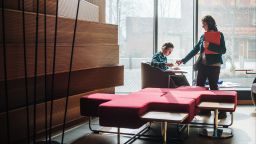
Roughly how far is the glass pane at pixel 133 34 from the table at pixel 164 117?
13.3 feet

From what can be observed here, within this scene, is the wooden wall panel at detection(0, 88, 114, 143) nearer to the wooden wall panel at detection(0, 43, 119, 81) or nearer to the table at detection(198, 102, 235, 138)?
the wooden wall panel at detection(0, 43, 119, 81)

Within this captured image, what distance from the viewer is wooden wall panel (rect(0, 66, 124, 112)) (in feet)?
13.9

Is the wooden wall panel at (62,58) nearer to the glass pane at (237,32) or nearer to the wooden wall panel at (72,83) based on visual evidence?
the wooden wall panel at (72,83)

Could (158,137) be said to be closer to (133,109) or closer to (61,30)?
(133,109)

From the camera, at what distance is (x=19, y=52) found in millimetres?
4055

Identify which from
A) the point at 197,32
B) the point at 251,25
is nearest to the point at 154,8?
the point at 197,32

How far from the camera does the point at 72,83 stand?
5.53 m

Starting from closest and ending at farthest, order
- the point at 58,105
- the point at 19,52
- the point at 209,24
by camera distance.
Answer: the point at 19,52, the point at 58,105, the point at 209,24

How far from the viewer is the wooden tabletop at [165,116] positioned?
12.6 ft

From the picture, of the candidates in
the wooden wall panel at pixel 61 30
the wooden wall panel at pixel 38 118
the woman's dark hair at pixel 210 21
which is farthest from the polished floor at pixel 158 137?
the woman's dark hair at pixel 210 21

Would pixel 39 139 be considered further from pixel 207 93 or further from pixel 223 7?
pixel 223 7

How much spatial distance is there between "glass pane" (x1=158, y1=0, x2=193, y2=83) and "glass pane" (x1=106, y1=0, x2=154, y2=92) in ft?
0.76

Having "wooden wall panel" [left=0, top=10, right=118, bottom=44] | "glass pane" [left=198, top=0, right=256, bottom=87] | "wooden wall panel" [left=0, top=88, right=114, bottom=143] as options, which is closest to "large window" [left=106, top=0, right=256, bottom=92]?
"glass pane" [left=198, top=0, right=256, bottom=87]

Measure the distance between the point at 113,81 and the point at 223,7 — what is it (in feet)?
10.5
